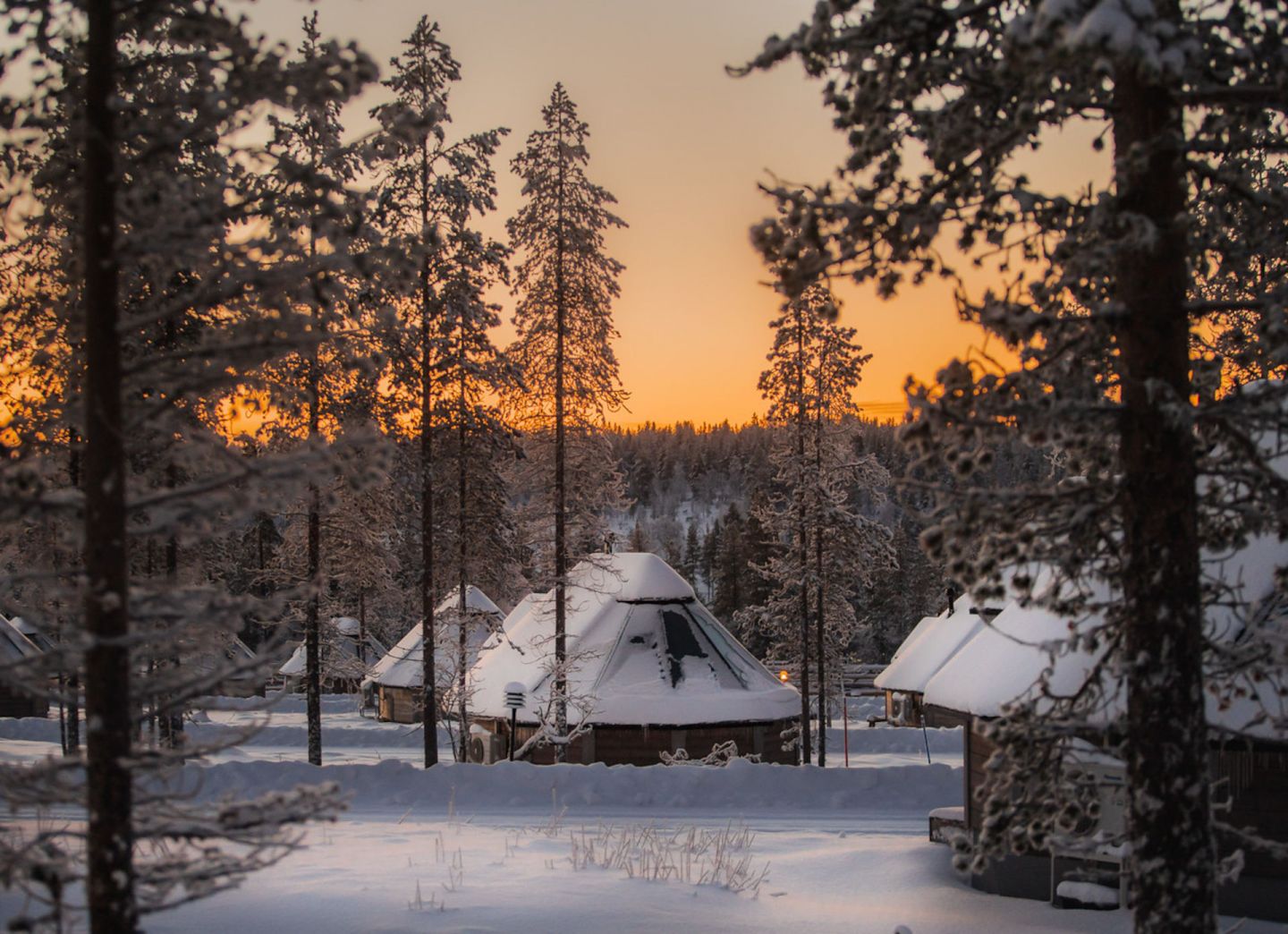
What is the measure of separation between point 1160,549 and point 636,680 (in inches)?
834

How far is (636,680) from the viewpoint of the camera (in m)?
26.4

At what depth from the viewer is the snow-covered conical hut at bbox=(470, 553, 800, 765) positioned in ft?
84.6

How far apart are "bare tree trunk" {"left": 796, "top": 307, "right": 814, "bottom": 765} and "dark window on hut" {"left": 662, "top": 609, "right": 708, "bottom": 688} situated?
16.0ft

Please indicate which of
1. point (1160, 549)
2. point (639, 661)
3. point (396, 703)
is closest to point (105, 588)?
point (1160, 549)

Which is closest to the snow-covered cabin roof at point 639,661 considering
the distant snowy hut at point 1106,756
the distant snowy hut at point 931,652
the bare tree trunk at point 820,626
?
the bare tree trunk at point 820,626

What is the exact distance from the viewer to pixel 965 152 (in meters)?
6.80

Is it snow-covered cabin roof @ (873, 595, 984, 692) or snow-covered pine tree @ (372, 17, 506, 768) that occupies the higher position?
snow-covered pine tree @ (372, 17, 506, 768)

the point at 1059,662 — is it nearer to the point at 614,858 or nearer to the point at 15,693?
the point at 614,858

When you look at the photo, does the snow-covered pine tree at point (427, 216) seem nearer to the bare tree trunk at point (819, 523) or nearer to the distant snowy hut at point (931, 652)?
the bare tree trunk at point (819, 523)

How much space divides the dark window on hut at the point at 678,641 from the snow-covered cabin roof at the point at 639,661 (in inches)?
0.9

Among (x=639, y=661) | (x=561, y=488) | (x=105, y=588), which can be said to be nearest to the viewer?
(x=105, y=588)

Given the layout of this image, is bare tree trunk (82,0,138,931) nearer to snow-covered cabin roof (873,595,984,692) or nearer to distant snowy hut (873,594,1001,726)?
distant snowy hut (873,594,1001,726)

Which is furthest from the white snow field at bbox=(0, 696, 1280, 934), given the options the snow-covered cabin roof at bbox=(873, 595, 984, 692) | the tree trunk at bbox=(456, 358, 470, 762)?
the snow-covered cabin roof at bbox=(873, 595, 984, 692)

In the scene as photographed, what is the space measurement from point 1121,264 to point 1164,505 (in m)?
1.37
